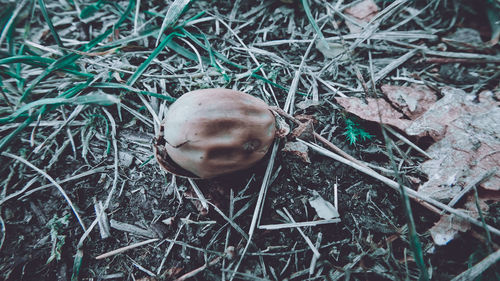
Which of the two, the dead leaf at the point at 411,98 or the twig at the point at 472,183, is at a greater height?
the dead leaf at the point at 411,98

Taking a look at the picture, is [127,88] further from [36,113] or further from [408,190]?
[408,190]

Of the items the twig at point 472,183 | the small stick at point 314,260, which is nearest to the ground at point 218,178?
the small stick at point 314,260

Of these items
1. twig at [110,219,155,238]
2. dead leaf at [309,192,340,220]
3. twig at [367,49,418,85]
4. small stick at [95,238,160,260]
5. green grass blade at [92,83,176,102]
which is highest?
twig at [367,49,418,85]

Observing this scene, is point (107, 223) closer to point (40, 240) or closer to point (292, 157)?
point (40, 240)

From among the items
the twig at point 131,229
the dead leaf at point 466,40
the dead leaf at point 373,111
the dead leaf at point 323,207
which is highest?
the dead leaf at point 466,40

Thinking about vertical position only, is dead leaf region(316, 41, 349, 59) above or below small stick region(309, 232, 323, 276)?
above

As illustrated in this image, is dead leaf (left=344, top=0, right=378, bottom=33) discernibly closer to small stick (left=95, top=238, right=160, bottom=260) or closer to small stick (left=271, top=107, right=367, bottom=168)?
small stick (left=271, top=107, right=367, bottom=168)

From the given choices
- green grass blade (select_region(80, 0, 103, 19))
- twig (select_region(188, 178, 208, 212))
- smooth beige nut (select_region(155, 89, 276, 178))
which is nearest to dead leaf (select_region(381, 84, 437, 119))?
smooth beige nut (select_region(155, 89, 276, 178))

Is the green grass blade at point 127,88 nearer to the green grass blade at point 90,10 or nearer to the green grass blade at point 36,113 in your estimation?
the green grass blade at point 36,113
